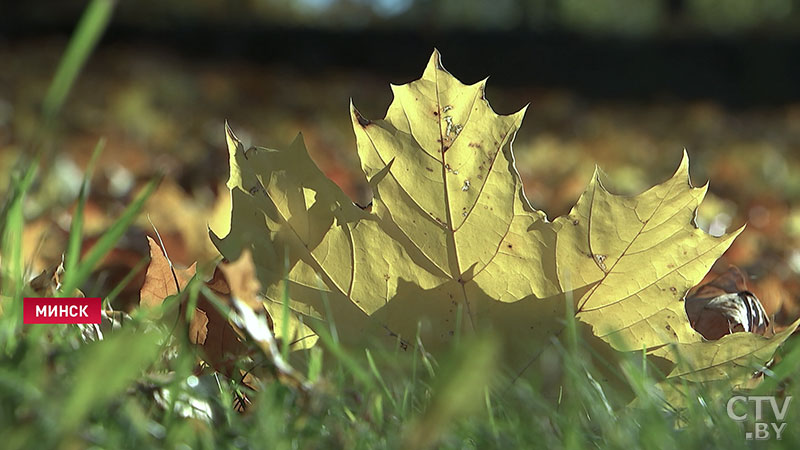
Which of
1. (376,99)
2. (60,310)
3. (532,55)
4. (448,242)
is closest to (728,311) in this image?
(448,242)

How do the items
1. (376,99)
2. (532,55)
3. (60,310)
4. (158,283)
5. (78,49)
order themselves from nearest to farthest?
(78,49)
(60,310)
(158,283)
(376,99)
(532,55)

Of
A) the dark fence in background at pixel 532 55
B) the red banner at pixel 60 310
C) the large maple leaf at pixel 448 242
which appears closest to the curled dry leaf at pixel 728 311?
the large maple leaf at pixel 448 242

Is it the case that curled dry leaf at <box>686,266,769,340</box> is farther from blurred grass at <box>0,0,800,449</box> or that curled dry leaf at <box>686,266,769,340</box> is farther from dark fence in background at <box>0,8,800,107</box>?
dark fence in background at <box>0,8,800,107</box>

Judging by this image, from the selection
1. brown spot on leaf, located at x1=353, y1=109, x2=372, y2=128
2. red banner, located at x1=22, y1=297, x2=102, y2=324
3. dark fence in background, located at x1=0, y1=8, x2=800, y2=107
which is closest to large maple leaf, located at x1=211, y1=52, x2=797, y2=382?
brown spot on leaf, located at x1=353, y1=109, x2=372, y2=128

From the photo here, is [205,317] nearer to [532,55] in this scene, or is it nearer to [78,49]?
[78,49]

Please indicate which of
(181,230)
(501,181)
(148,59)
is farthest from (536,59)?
(501,181)

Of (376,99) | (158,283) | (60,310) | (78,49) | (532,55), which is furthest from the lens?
(532,55)
